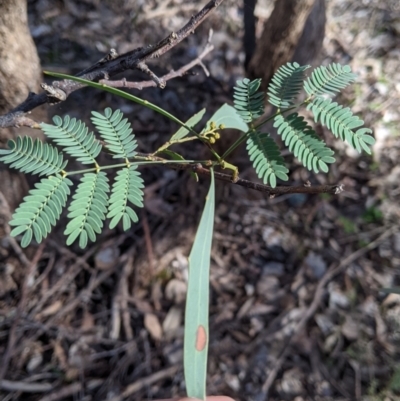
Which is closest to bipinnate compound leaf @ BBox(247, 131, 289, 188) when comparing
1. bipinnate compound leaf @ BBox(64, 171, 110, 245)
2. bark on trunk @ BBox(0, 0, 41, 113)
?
bipinnate compound leaf @ BBox(64, 171, 110, 245)

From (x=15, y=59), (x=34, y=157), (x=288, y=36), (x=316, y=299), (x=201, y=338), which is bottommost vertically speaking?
(x=201, y=338)

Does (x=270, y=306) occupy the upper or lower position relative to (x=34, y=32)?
lower

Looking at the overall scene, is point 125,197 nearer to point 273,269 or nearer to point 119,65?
point 119,65

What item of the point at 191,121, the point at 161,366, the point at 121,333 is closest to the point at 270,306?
the point at 161,366

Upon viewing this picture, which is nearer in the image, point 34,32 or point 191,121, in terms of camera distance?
point 191,121

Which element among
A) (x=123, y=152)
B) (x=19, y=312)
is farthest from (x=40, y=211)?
(x=19, y=312)

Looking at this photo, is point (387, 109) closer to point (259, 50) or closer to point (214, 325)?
point (259, 50)

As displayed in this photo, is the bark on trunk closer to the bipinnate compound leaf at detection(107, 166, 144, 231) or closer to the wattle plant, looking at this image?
A: the wattle plant

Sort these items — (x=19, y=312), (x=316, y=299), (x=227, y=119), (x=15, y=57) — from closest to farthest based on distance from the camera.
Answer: (x=227, y=119)
(x=15, y=57)
(x=19, y=312)
(x=316, y=299)
